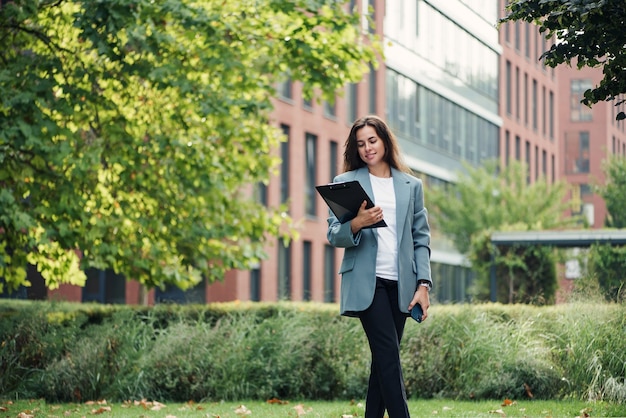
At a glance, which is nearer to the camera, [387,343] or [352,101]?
[387,343]

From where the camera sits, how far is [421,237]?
23.7ft

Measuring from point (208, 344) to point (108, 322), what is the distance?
2279 mm

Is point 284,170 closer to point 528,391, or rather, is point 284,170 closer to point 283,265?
point 283,265

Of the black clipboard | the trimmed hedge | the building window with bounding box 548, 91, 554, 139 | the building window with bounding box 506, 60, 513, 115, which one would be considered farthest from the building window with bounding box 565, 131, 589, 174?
the black clipboard

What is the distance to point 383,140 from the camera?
7266 mm

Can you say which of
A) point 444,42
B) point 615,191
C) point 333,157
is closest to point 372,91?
point 333,157

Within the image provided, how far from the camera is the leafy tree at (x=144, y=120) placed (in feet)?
48.9

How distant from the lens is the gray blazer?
22.8 ft

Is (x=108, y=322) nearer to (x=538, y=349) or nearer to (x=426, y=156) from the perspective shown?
(x=538, y=349)

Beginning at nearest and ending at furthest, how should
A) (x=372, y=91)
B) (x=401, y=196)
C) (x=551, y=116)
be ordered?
1. (x=401, y=196)
2. (x=372, y=91)
3. (x=551, y=116)

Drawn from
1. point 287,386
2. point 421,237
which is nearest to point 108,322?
point 287,386

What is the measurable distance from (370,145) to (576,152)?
8542 centimetres

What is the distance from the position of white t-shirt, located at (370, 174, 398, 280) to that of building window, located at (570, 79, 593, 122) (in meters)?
85.1

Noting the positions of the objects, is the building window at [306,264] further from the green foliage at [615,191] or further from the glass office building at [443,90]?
the green foliage at [615,191]
